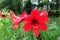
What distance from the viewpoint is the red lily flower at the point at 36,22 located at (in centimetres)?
116

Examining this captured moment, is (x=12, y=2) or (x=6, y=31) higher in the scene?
(x=6, y=31)

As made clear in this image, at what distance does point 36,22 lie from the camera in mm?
1185

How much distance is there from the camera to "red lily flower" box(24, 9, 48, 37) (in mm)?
1158

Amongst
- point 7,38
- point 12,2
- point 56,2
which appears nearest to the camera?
point 7,38

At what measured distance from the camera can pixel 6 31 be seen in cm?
219

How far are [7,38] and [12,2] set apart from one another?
30.9 feet

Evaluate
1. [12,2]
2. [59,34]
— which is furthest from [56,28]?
[12,2]

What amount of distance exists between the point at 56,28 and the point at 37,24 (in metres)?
1.84

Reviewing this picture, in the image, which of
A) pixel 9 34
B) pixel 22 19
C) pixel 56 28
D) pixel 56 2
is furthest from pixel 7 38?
pixel 56 2

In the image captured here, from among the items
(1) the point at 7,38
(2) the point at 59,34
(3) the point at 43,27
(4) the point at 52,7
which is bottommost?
(4) the point at 52,7

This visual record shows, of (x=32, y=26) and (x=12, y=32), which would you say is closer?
(x=32, y=26)

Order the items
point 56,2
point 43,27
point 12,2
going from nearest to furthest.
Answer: point 43,27 → point 12,2 → point 56,2

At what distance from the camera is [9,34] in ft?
6.93

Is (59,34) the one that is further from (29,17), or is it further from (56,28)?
(29,17)
